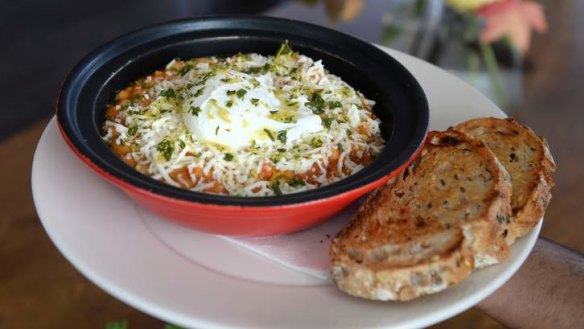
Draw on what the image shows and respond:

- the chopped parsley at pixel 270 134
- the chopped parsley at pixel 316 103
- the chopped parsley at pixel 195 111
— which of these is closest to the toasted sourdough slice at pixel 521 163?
the chopped parsley at pixel 316 103

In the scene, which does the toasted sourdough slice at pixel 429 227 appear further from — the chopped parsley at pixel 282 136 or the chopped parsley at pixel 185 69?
the chopped parsley at pixel 185 69

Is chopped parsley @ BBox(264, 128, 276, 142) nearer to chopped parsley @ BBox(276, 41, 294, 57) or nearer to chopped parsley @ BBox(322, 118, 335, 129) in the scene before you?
chopped parsley @ BBox(322, 118, 335, 129)

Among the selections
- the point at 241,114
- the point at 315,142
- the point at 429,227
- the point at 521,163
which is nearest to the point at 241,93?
the point at 241,114

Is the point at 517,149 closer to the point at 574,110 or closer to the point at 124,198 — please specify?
the point at 124,198

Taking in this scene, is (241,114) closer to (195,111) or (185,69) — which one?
(195,111)

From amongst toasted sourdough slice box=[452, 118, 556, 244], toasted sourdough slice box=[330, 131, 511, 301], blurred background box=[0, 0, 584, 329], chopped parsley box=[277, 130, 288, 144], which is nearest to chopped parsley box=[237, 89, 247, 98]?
chopped parsley box=[277, 130, 288, 144]

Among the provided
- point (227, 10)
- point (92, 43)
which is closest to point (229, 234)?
point (92, 43)
